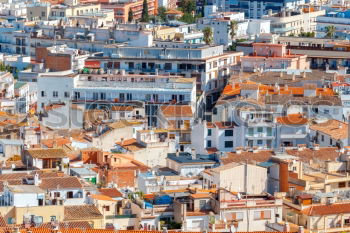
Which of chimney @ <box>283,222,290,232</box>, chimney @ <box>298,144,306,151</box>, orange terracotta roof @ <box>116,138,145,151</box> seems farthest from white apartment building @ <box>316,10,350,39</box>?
chimney @ <box>283,222,290,232</box>

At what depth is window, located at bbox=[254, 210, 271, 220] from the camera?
3653cm

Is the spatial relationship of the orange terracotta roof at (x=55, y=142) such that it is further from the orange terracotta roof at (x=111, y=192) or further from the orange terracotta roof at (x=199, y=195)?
the orange terracotta roof at (x=199, y=195)

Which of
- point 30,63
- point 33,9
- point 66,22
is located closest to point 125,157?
point 30,63

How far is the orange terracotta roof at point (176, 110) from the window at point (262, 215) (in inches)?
706

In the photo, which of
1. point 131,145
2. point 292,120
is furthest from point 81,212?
point 292,120

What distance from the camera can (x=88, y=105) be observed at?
187ft

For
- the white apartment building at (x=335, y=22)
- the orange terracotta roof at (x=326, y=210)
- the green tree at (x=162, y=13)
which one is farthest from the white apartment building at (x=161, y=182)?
→ the green tree at (x=162, y=13)

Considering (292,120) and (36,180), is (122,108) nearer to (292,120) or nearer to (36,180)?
(292,120)

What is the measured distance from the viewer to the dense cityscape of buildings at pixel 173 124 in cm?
3641

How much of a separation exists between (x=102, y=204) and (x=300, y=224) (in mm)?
4907

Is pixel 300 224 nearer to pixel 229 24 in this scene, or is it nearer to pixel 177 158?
pixel 177 158

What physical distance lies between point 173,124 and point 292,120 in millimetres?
4685

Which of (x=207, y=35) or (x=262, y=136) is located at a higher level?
(x=207, y=35)

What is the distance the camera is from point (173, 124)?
53.7m
